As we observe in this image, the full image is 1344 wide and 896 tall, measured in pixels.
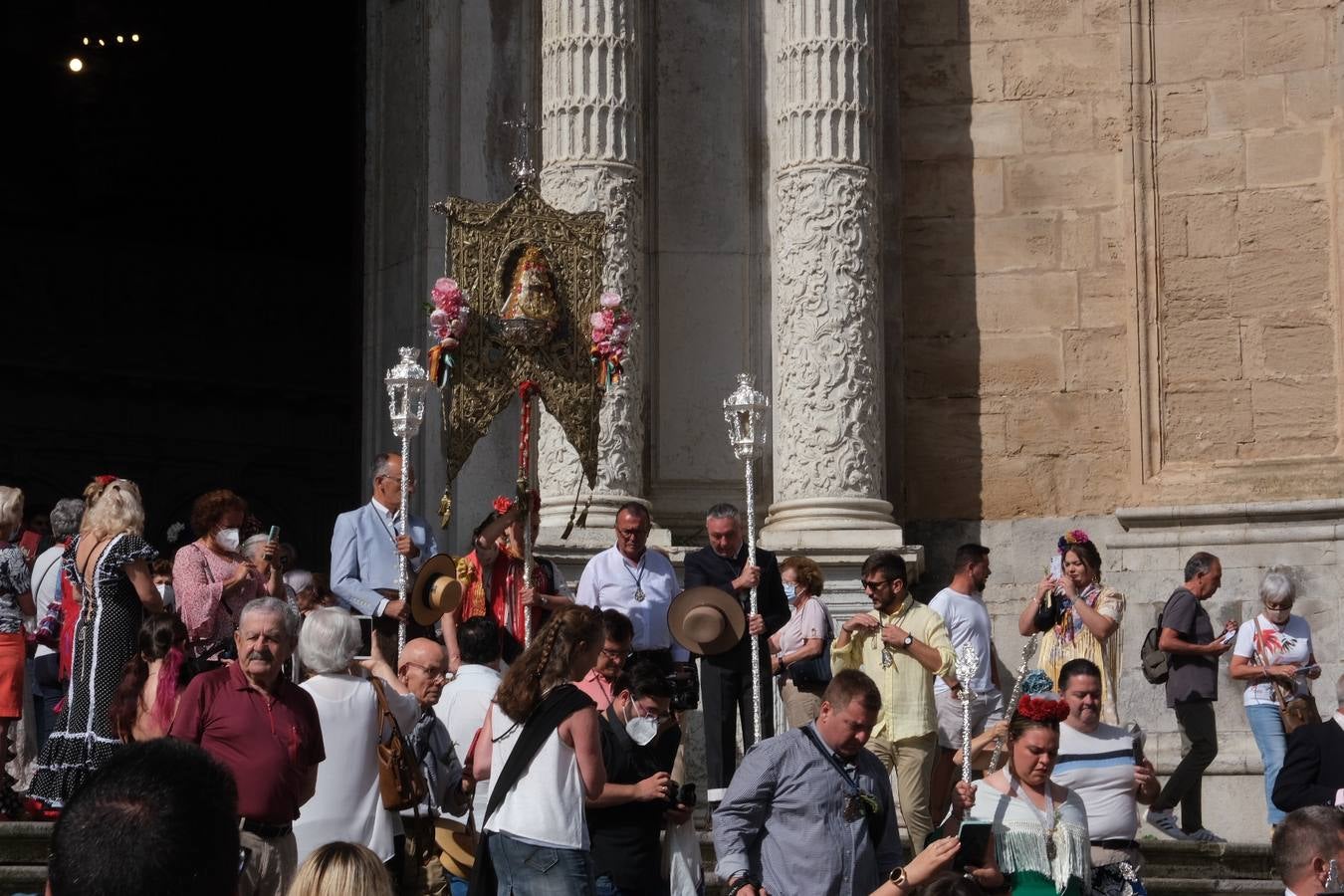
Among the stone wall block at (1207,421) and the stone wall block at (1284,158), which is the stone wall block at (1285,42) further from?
the stone wall block at (1207,421)

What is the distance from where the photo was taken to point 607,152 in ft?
49.5

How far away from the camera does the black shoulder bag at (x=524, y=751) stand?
806 centimetres

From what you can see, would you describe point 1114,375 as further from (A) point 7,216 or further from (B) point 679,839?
(A) point 7,216

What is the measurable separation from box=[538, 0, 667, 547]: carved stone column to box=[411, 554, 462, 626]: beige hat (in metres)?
3.80

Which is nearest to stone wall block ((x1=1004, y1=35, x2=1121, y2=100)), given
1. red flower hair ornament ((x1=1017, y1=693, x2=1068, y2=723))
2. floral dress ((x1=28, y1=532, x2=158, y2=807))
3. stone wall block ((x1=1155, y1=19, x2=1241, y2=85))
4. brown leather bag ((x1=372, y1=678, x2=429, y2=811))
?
stone wall block ((x1=1155, y1=19, x2=1241, y2=85))

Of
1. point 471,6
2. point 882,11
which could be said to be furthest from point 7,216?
point 882,11

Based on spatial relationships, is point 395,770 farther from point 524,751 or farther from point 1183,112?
point 1183,112

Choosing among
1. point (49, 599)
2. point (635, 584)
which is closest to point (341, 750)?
point (635, 584)

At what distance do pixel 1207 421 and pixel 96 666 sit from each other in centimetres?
809

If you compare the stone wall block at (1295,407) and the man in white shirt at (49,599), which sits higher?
the stone wall block at (1295,407)

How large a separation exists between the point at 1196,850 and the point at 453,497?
6.02 metres

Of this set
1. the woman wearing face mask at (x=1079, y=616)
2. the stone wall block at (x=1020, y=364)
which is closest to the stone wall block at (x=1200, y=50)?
the stone wall block at (x=1020, y=364)

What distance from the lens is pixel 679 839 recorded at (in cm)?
858

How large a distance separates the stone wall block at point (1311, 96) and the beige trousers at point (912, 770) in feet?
20.3
